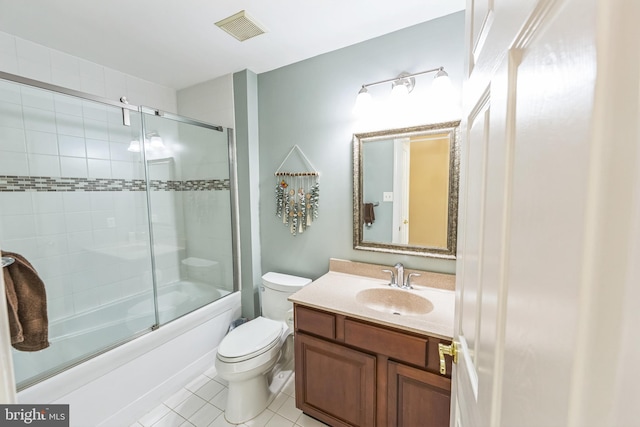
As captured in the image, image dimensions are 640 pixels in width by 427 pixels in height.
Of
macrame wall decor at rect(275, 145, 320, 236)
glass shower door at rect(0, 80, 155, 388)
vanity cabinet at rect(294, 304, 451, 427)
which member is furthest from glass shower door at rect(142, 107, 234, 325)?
vanity cabinet at rect(294, 304, 451, 427)

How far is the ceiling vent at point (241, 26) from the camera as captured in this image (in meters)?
1.48

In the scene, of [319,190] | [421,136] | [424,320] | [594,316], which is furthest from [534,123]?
[319,190]

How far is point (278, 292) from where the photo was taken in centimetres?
197

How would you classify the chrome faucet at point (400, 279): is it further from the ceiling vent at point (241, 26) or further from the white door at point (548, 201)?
the ceiling vent at point (241, 26)

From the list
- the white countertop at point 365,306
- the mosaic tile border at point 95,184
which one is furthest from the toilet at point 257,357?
the mosaic tile border at point 95,184

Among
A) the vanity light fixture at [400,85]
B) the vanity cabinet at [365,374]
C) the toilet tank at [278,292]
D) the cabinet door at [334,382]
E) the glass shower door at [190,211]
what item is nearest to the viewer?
the vanity cabinet at [365,374]

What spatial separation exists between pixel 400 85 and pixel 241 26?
1013mm

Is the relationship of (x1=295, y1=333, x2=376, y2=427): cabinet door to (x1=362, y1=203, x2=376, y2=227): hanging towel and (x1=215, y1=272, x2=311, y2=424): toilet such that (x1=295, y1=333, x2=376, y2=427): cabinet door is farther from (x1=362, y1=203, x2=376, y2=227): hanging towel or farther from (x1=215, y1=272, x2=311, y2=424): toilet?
(x1=362, y1=203, x2=376, y2=227): hanging towel

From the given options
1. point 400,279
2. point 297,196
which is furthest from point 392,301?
point 297,196

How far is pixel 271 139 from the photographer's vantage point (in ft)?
6.96

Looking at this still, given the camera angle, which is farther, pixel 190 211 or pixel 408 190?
pixel 190 211

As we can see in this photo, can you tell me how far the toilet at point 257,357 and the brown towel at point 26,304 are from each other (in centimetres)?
82

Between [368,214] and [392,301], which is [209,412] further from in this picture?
[368,214]

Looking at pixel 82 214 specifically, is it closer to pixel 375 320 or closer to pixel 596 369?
pixel 375 320
